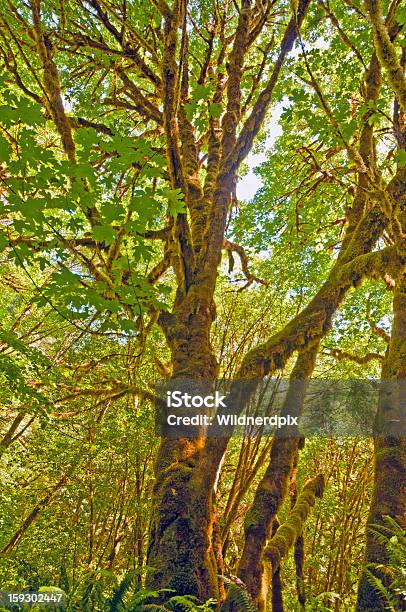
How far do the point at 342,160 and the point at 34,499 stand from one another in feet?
27.1

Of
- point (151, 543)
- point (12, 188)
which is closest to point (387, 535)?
point (151, 543)

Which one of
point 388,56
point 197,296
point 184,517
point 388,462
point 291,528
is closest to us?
point 388,56

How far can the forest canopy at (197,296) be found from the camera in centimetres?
309

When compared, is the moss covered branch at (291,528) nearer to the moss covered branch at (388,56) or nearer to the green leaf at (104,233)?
the green leaf at (104,233)

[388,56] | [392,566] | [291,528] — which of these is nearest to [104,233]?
[388,56]

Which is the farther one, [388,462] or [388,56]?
[388,462]

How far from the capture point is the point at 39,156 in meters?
2.80

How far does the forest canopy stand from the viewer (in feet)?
10.1

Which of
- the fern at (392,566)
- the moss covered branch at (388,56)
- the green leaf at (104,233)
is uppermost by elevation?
the moss covered branch at (388,56)

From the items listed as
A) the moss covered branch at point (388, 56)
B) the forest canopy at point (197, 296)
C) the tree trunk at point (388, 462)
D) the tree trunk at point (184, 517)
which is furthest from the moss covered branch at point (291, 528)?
the moss covered branch at point (388, 56)

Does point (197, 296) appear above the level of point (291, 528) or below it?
above

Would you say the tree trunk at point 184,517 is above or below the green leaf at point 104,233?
below

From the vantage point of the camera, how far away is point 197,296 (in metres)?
4.53

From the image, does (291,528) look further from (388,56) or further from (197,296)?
(388,56)
